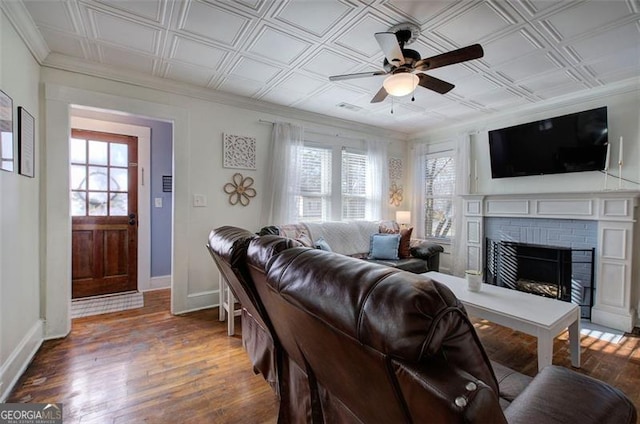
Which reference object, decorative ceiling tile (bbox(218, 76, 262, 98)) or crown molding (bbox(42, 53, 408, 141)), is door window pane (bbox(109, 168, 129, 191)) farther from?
decorative ceiling tile (bbox(218, 76, 262, 98))

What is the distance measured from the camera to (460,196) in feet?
13.9

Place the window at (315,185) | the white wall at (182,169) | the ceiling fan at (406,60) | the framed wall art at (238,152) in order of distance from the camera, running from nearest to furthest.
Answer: the ceiling fan at (406,60) < the white wall at (182,169) < the framed wall art at (238,152) < the window at (315,185)

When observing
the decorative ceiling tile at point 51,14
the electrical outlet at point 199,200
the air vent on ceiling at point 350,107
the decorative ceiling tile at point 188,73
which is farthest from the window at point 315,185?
the decorative ceiling tile at point 51,14

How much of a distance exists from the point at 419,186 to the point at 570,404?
426 centimetres

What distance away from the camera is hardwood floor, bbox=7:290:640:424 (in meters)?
1.65

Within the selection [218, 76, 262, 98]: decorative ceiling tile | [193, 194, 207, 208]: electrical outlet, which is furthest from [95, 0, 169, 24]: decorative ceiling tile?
[193, 194, 207, 208]: electrical outlet

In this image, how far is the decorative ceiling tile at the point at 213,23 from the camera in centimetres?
189

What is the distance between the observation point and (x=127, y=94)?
9.24ft

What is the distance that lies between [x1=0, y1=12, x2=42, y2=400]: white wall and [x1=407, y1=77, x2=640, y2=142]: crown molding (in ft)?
15.2

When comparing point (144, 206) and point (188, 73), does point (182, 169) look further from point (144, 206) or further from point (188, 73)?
point (144, 206)

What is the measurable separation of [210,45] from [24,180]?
1.69 metres

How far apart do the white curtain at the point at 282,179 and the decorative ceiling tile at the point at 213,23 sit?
1.51 meters

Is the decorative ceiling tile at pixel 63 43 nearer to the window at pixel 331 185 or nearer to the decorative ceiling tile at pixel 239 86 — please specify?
the decorative ceiling tile at pixel 239 86

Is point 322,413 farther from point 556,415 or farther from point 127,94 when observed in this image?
point 127,94
